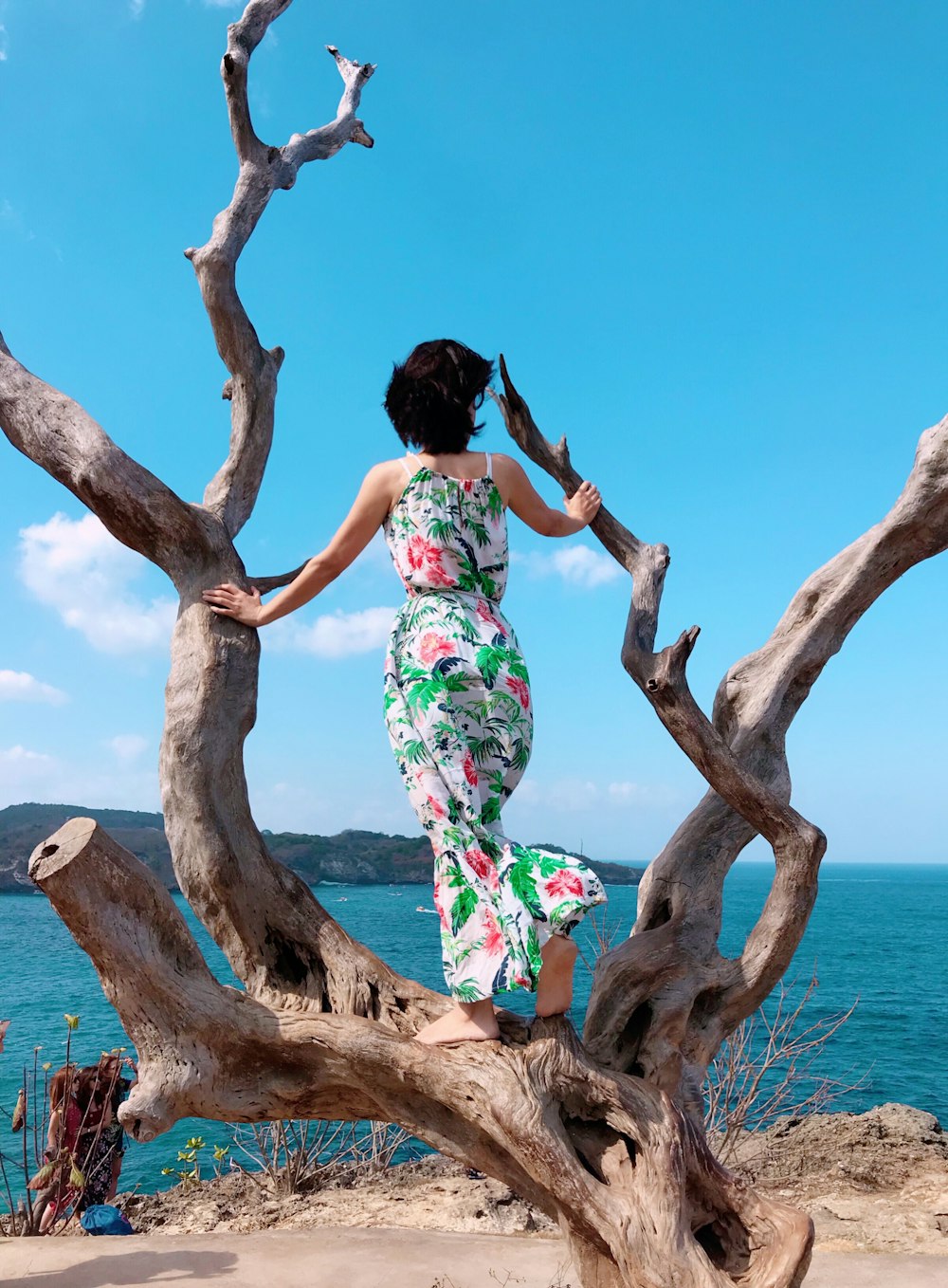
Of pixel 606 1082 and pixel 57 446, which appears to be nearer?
pixel 606 1082

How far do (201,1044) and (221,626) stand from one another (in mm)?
1432

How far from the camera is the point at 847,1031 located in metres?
21.9

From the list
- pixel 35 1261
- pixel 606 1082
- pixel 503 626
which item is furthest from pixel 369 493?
pixel 35 1261

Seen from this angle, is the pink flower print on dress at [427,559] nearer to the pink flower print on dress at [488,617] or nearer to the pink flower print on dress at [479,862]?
the pink flower print on dress at [488,617]

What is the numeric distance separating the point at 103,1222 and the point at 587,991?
46.7ft

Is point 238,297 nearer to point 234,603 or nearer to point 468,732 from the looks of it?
point 234,603

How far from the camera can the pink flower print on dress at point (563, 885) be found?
288 centimetres

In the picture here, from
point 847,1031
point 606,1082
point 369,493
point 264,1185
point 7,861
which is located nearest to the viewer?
point 606,1082

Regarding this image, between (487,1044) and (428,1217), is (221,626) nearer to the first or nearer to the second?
(487,1044)

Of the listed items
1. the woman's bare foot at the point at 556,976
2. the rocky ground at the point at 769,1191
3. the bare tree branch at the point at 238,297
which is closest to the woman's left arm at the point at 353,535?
the bare tree branch at the point at 238,297

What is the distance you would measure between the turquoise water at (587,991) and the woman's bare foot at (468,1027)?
3.01 m

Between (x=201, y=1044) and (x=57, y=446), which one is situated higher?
(x=57, y=446)

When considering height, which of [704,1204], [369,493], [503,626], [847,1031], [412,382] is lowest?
[847,1031]

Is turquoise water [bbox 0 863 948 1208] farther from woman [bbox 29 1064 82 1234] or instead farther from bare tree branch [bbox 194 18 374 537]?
bare tree branch [bbox 194 18 374 537]
